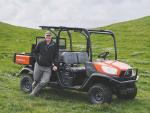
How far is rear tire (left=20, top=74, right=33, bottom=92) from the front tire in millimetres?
2844

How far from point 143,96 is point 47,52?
168 inches

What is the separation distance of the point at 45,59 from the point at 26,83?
6.65 feet

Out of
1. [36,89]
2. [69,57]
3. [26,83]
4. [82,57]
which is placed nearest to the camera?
[36,89]

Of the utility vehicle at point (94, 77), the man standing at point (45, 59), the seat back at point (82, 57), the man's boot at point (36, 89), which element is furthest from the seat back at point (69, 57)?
the man's boot at point (36, 89)

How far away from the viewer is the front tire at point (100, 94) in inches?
273

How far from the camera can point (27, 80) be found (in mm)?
9195

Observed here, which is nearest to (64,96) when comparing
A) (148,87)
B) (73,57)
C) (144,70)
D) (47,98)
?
(47,98)

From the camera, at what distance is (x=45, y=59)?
777 centimetres

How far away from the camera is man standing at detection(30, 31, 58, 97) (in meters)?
7.77

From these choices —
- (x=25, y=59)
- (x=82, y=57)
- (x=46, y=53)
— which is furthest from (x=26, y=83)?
(x=82, y=57)

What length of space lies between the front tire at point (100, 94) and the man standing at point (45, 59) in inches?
60.7

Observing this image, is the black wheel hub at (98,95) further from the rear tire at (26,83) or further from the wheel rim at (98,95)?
the rear tire at (26,83)

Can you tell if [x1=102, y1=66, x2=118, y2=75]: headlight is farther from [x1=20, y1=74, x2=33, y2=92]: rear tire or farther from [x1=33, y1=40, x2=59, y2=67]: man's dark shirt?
[x1=20, y1=74, x2=33, y2=92]: rear tire

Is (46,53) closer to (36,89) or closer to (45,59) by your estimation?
(45,59)
